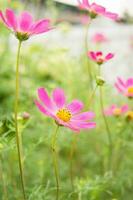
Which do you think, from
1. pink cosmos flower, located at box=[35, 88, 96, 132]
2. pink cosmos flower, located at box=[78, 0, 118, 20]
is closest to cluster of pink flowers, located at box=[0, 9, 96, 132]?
pink cosmos flower, located at box=[35, 88, 96, 132]

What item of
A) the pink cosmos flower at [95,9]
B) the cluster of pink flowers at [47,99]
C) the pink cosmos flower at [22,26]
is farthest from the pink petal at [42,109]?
the pink cosmos flower at [95,9]

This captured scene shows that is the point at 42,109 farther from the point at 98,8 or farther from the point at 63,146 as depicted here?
the point at 63,146

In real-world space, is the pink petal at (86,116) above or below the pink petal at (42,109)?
below

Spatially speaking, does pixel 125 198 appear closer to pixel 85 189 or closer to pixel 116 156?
pixel 116 156

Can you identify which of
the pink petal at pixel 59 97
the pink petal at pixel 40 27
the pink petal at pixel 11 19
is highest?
the pink petal at pixel 11 19

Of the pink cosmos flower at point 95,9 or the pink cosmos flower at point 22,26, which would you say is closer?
the pink cosmos flower at point 22,26

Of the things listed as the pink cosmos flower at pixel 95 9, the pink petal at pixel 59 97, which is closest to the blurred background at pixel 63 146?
the pink petal at pixel 59 97

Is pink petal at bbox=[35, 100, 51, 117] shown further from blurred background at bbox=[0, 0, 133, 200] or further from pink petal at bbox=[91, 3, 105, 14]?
pink petal at bbox=[91, 3, 105, 14]

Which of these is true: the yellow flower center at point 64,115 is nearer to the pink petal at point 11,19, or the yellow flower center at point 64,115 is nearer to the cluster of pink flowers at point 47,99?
the cluster of pink flowers at point 47,99
